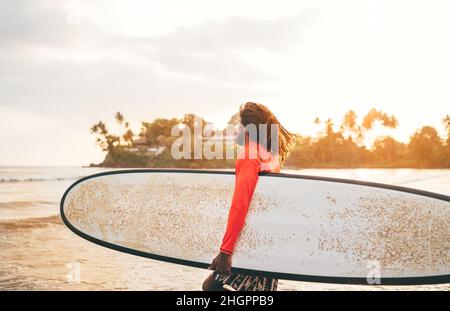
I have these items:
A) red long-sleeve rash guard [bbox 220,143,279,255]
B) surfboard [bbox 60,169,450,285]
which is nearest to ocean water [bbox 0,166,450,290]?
surfboard [bbox 60,169,450,285]

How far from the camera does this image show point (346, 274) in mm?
2168

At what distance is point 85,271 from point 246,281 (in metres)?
3.17

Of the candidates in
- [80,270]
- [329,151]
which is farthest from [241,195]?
[329,151]

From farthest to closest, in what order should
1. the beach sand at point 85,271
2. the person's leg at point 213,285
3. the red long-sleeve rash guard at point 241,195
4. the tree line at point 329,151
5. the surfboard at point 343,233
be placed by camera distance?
the tree line at point 329,151 → the beach sand at point 85,271 → the surfboard at point 343,233 → the person's leg at point 213,285 → the red long-sleeve rash guard at point 241,195

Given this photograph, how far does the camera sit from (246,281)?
6.70ft

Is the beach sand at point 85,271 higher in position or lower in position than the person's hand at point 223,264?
lower

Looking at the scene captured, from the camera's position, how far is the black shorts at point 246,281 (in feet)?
6.41

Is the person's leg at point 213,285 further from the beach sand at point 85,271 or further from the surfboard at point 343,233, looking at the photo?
the beach sand at point 85,271

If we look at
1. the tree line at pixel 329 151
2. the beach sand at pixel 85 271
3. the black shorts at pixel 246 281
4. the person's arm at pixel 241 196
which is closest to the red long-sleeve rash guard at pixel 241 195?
the person's arm at pixel 241 196

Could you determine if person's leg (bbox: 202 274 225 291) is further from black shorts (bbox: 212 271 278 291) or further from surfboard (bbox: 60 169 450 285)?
surfboard (bbox: 60 169 450 285)

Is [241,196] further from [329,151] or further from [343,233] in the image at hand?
[329,151]
